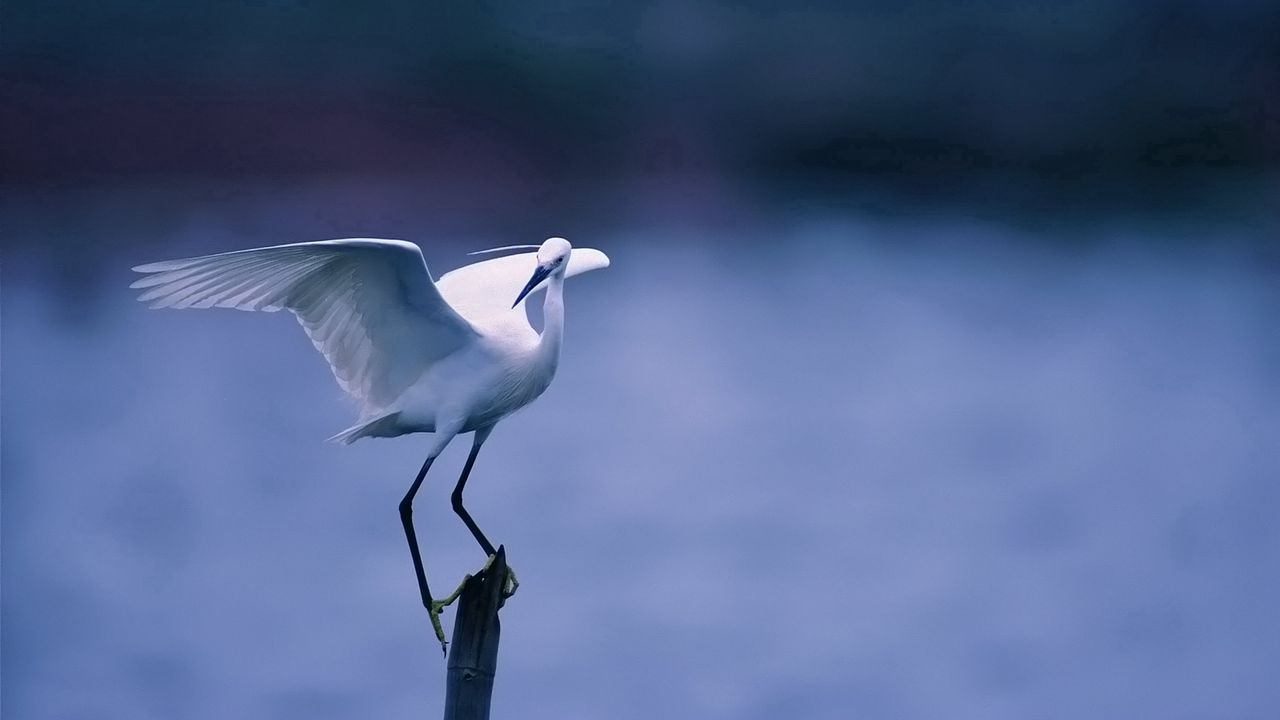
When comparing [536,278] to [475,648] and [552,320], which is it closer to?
[552,320]

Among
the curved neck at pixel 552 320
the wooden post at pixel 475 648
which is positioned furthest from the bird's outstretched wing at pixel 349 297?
the wooden post at pixel 475 648

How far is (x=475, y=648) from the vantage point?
5.98 ft

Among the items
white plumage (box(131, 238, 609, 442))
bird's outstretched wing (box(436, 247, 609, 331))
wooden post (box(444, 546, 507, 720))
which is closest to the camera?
wooden post (box(444, 546, 507, 720))

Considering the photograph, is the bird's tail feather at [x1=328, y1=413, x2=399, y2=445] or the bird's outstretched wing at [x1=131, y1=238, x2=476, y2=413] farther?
the bird's tail feather at [x1=328, y1=413, x2=399, y2=445]

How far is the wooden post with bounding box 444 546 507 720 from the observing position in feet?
5.98

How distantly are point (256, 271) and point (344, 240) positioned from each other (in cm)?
14

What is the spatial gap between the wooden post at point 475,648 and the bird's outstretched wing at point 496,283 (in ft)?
1.73

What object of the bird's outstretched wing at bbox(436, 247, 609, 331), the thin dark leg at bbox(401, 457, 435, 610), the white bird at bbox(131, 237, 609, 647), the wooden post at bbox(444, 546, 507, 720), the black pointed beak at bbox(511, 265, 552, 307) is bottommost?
the wooden post at bbox(444, 546, 507, 720)

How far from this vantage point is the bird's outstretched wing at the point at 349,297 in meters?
1.91

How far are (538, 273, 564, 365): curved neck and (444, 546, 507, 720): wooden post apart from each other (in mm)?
406

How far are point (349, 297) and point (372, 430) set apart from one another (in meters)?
0.23

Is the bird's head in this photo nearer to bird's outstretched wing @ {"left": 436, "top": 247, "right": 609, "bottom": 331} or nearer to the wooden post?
bird's outstretched wing @ {"left": 436, "top": 247, "right": 609, "bottom": 331}

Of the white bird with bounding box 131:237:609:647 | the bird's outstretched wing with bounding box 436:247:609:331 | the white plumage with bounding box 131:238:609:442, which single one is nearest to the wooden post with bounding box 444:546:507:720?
the white bird with bounding box 131:237:609:647

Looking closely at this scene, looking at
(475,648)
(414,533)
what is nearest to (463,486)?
(414,533)
